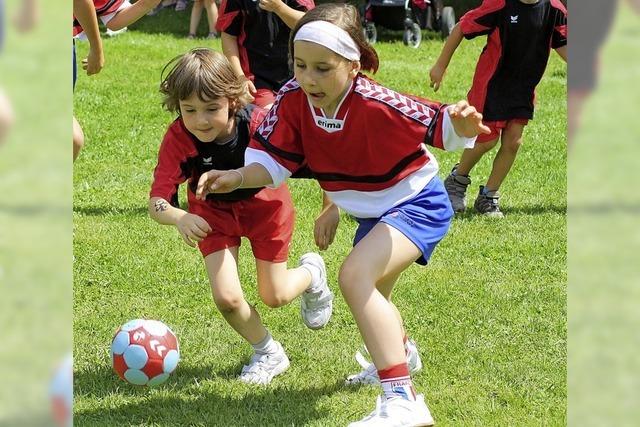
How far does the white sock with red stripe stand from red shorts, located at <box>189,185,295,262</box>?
1.02 metres

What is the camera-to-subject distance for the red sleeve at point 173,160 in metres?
3.85

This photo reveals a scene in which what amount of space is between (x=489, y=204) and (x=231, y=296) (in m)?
3.16

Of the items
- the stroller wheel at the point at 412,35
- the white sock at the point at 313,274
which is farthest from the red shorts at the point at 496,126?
the stroller wheel at the point at 412,35

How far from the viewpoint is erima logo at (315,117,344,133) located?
3414mm

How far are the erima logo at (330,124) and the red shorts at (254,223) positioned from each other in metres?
0.68

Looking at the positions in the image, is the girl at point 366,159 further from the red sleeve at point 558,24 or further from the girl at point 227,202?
the red sleeve at point 558,24

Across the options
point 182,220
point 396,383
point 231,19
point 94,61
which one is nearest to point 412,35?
point 231,19

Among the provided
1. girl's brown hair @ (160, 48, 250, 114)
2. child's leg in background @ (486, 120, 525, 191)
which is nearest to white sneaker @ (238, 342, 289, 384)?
girl's brown hair @ (160, 48, 250, 114)

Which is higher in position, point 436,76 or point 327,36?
point 327,36

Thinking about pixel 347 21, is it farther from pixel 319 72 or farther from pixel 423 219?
pixel 423 219

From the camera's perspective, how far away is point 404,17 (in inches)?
562

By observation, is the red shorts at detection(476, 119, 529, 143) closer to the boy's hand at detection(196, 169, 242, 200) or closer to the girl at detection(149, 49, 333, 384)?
the girl at detection(149, 49, 333, 384)

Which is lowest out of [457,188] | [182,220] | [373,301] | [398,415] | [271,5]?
[457,188]
